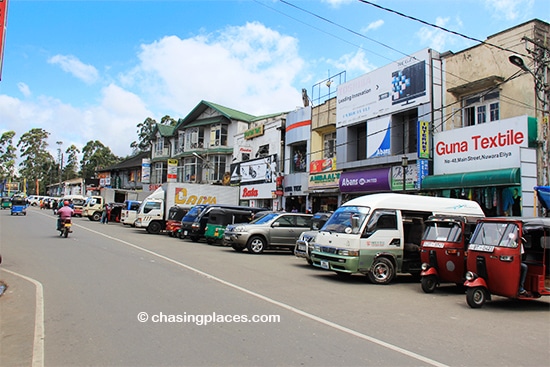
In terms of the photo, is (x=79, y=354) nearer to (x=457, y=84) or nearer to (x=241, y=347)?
(x=241, y=347)

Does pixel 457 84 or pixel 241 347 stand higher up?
pixel 457 84

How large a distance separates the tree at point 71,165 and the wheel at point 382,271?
105m

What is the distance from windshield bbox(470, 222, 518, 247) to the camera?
827cm

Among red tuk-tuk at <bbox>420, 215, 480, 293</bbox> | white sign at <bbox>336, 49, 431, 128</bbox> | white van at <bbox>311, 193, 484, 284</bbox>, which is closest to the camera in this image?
red tuk-tuk at <bbox>420, 215, 480, 293</bbox>

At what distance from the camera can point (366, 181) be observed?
2283 centimetres

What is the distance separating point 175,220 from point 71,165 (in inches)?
3664

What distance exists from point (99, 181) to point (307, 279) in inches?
2695

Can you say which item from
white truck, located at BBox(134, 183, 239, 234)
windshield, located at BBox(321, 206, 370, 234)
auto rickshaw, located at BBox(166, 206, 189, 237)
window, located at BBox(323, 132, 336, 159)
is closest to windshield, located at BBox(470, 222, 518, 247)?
windshield, located at BBox(321, 206, 370, 234)

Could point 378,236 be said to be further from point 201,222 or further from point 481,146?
point 201,222

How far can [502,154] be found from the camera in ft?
53.2

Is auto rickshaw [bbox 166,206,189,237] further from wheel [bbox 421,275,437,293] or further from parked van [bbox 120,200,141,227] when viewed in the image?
wheel [bbox 421,275,437,293]

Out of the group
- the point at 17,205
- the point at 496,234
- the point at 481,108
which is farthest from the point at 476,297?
the point at 17,205

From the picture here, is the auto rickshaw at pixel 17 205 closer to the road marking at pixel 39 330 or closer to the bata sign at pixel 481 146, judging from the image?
the road marking at pixel 39 330

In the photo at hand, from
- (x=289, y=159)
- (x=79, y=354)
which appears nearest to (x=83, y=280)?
(x=79, y=354)
